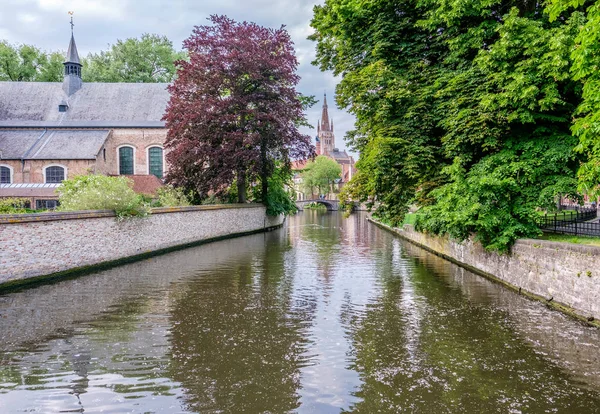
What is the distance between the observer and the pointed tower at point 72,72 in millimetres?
39156

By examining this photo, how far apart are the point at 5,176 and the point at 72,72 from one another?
1224cm

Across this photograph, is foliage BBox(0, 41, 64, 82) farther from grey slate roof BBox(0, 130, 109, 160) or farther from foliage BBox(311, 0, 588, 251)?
foliage BBox(311, 0, 588, 251)

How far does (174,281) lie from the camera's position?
12.3 metres

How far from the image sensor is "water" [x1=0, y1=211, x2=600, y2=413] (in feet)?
16.7

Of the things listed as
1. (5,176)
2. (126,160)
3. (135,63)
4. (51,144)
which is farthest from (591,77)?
(135,63)

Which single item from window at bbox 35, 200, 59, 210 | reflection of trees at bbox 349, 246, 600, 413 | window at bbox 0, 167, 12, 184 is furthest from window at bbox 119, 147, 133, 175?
reflection of trees at bbox 349, 246, 600, 413

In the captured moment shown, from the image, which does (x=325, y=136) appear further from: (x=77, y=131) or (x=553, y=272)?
(x=553, y=272)

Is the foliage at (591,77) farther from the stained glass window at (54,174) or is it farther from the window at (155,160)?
the window at (155,160)

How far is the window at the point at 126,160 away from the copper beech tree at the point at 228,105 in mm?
12676

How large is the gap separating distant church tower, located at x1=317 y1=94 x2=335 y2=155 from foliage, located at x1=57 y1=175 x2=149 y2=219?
112 metres

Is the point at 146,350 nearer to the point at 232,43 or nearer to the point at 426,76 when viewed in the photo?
the point at 426,76

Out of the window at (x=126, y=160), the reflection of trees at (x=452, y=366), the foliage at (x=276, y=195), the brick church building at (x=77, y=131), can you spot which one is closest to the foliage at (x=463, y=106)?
the reflection of trees at (x=452, y=366)

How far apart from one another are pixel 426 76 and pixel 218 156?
1372 cm

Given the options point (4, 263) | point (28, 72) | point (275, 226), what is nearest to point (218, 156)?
point (275, 226)
